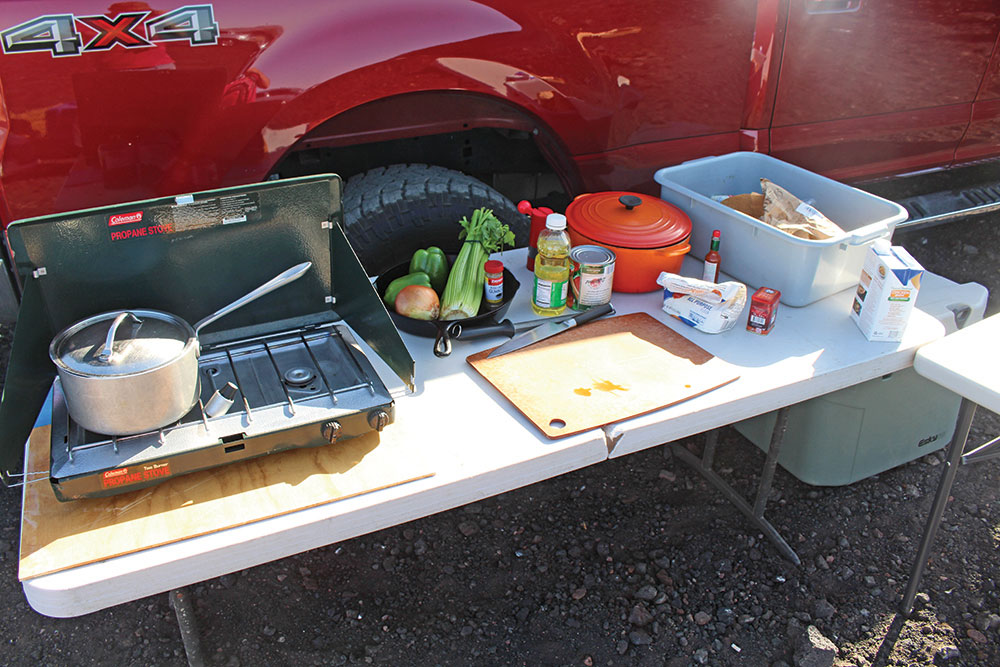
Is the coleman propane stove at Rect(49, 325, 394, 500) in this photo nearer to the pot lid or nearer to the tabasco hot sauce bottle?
the pot lid

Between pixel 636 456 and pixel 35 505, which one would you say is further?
pixel 636 456

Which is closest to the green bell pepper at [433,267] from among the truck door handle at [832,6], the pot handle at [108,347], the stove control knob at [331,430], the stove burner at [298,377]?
the stove burner at [298,377]

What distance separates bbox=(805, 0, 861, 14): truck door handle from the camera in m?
2.78

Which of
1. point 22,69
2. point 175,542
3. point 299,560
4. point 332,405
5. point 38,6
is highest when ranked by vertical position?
point 38,6

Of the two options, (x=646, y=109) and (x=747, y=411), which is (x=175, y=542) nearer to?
(x=747, y=411)

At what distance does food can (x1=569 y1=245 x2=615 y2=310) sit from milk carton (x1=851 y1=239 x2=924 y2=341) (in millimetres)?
644

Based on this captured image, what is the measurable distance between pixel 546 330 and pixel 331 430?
A: 67 cm

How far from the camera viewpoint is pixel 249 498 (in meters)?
1.38

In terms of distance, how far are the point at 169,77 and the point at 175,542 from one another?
1362 mm

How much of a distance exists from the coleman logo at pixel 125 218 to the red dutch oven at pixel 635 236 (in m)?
1.13

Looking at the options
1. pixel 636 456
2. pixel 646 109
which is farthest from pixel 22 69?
pixel 636 456

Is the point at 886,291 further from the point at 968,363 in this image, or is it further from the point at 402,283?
the point at 402,283

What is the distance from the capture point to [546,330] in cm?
192

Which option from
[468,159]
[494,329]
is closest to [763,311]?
[494,329]
